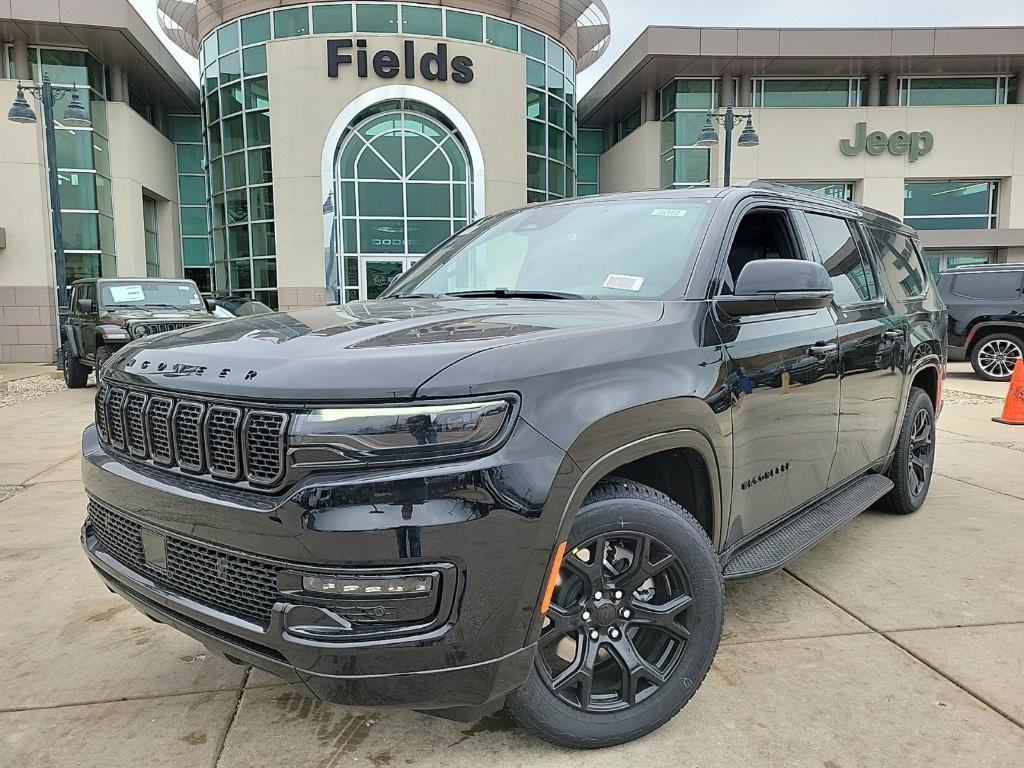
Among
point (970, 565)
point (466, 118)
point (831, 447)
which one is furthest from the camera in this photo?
point (466, 118)

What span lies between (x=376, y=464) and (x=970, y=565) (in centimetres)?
360

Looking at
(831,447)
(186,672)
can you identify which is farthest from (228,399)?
(831,447)

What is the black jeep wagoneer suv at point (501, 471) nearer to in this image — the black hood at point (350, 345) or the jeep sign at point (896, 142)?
the black hood at point (350, 345)

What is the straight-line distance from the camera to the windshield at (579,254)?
2.97m

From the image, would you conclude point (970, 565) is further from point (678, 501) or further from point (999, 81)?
point (999, 81)

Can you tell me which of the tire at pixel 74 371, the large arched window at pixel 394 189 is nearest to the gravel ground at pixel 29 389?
the tire at pixel 74 371

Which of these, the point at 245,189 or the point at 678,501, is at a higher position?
the point at 245,189

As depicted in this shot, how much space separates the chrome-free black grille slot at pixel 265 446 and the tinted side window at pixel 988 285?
13.9 meters

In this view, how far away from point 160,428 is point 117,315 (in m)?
10.4

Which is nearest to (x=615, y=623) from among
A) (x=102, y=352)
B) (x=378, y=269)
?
(x=102, y=352)

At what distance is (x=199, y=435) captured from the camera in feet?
6.94

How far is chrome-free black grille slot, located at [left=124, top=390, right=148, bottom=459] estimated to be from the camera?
2.35 metres

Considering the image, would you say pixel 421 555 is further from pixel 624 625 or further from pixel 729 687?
pixel 729 687

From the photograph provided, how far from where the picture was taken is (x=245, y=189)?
78.4 ft
